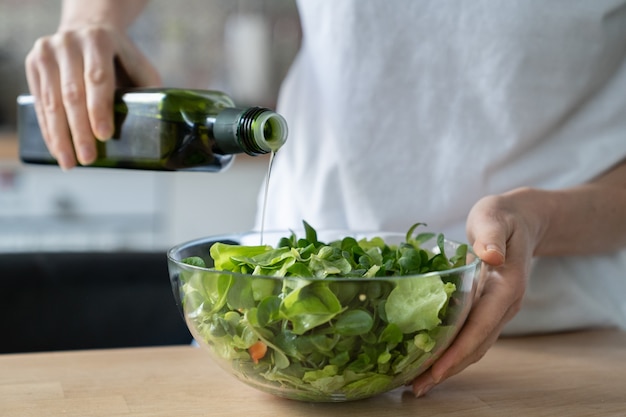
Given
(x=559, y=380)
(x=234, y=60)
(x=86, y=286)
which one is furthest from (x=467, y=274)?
(x=234, y=60)

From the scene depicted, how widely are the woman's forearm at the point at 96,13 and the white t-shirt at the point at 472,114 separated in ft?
0.80

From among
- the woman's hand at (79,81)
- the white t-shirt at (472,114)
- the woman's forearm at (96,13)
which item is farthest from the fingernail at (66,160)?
the white t-shirt at (472,114)

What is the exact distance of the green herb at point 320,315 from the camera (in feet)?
2.10

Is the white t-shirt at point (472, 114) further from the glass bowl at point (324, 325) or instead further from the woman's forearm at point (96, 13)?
the glass bowl at point (324, 325)

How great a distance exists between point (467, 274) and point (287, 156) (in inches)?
21.3

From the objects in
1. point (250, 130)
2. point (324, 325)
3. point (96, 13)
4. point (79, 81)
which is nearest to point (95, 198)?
point (96, 13)

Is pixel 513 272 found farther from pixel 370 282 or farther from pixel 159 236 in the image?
pixel 159 236

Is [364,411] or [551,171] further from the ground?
[551,171]

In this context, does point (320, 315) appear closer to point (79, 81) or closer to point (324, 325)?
point (324, 325)

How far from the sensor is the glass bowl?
2.09ft

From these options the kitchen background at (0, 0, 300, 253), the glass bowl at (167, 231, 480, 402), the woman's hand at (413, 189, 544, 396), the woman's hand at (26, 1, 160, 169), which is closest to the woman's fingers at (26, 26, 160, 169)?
the woman's hand at (26, 1, 160, 169)

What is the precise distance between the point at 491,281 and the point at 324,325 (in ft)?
0.70

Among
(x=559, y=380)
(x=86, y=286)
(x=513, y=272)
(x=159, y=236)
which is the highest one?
(x=513, y=272)

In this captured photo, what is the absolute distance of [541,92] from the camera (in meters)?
1.04
